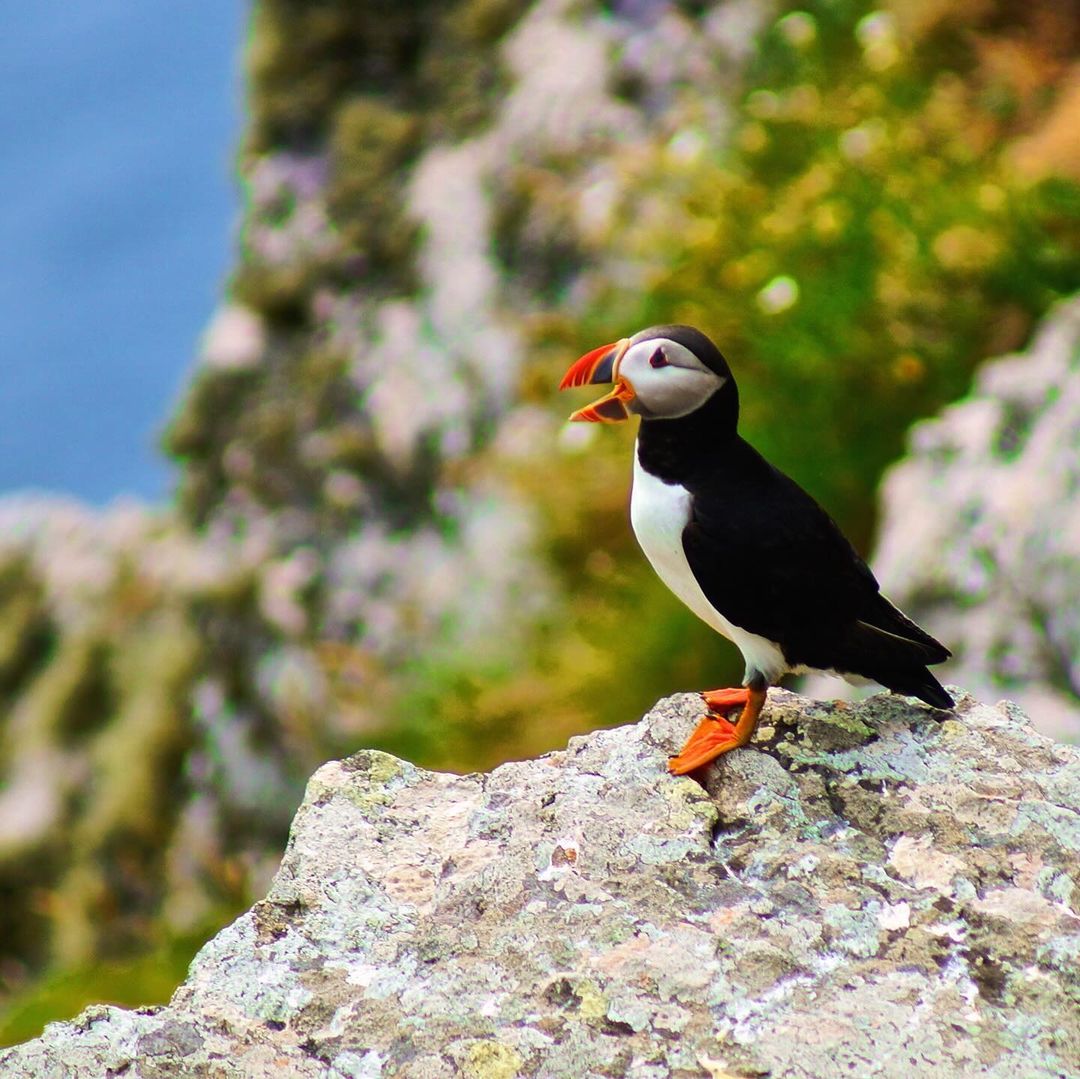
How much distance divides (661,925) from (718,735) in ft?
2.10

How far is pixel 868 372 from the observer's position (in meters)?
6.72

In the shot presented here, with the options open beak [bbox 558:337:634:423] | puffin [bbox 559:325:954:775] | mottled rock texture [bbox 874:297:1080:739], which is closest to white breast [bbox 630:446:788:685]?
puffin [bbox 559:325:954:775]

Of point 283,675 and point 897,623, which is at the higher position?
point 283,675

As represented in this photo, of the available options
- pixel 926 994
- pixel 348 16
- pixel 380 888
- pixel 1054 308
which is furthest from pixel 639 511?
pixel 348 16

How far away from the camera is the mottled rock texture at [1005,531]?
4.85m

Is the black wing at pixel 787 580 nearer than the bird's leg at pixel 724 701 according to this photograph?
Yes

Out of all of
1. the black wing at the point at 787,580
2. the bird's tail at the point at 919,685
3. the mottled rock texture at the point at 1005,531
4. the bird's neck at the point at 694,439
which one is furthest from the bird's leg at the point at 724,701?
the mottled rock texture at the point at 1005,531

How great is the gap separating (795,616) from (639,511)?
464 millimetres

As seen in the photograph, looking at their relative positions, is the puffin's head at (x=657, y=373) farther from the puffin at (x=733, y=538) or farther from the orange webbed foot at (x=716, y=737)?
the orange webbed foot at (x=716, y=737)

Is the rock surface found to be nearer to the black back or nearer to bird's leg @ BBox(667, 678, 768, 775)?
bird's leg @ BBox(667, 678, 768, 775)

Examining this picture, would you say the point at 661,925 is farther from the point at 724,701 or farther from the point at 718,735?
the point at 724,701

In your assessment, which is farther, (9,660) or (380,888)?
(9,660)

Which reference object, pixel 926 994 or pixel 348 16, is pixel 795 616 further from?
pixel 348 16

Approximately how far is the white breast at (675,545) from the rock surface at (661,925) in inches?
8.2
